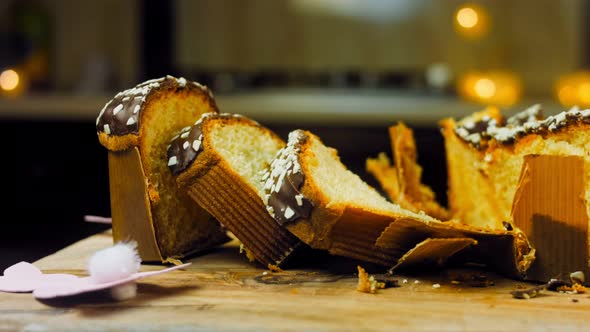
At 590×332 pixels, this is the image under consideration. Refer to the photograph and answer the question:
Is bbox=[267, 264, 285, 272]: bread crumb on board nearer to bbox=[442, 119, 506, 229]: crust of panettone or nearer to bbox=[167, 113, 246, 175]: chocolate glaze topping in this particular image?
bbox=[167, 113, 246, 175]: chocolate glaze topping

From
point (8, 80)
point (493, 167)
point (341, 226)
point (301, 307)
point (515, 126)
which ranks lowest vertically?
point (301, 307)

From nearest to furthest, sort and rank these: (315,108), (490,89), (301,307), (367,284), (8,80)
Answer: (301,307) → (367,284) → (315,108) → (490,89) → (8,80)

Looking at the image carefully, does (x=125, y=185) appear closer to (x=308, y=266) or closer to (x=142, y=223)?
(x=142, y=223)

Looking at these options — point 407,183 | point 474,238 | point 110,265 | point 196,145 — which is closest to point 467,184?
point 407,183

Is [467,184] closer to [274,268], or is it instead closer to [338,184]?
[338,184]

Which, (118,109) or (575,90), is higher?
(575,90)

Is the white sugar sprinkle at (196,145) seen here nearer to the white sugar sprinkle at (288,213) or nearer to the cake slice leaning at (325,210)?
the cake slice leaning at (325,210)

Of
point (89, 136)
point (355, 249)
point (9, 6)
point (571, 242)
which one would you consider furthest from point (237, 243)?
point (9, 6)

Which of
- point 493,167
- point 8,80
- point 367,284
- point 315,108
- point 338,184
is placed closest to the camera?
point 367,284

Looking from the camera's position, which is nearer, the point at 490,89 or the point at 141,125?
the point at 141,125

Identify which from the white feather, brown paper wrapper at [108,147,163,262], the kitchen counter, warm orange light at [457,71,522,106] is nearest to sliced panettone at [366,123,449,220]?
brown paper wrapper at [108,147,163,262]
